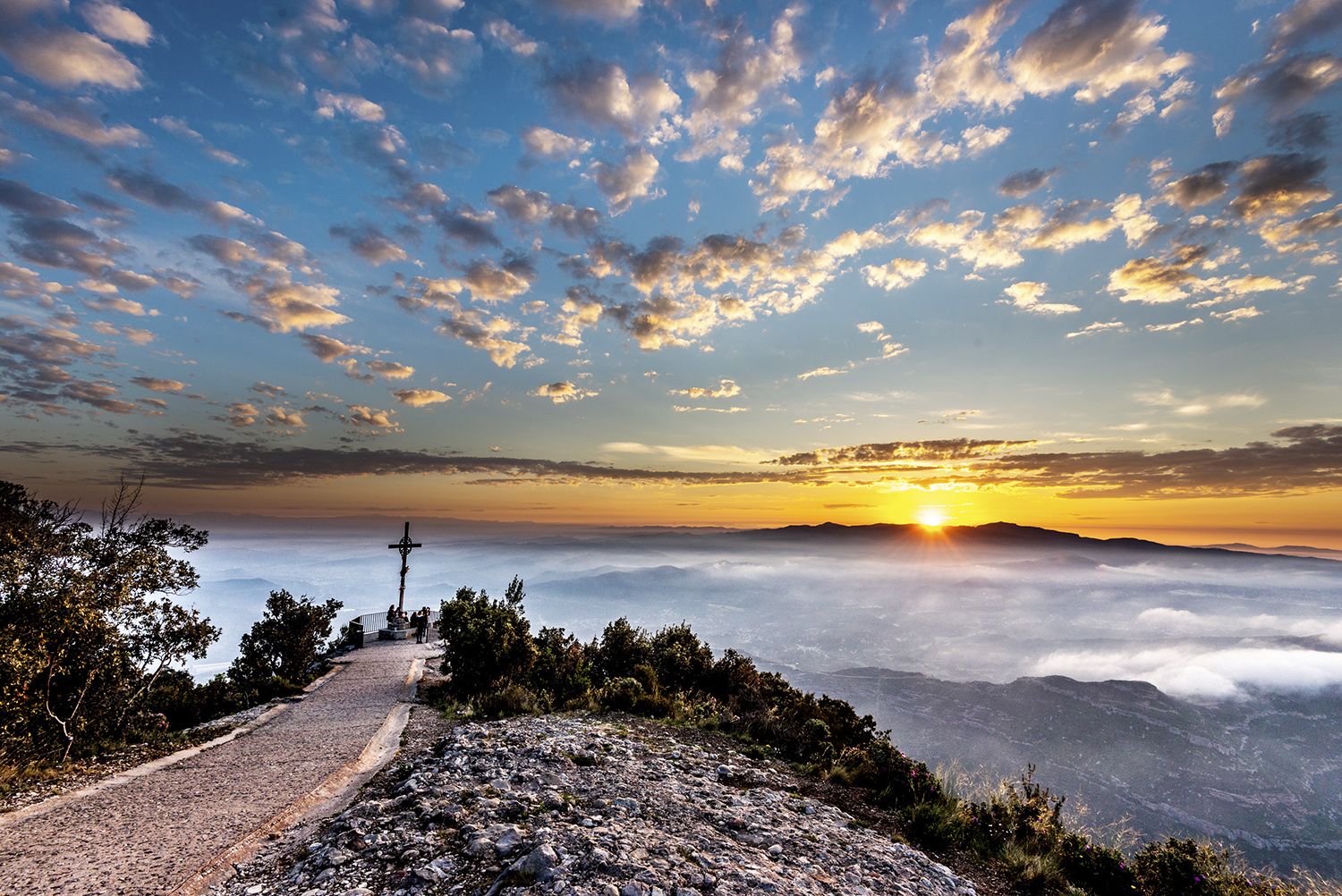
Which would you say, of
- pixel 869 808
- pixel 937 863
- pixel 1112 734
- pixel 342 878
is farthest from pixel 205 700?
pixel 1112 734

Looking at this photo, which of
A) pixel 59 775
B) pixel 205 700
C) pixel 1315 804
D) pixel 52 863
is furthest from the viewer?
pixel 1315 804

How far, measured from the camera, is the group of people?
36859 millimetres

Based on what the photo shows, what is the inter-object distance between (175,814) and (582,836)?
30.3ft

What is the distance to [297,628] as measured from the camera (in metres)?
25.9

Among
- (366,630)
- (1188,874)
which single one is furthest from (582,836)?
(366,630)

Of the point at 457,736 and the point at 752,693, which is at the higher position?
the point at 457,736

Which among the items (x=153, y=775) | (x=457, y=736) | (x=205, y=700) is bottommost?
(x=205, y=700)

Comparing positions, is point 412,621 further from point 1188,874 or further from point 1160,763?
point 1160,763

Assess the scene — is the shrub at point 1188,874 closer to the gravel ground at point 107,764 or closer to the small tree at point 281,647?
the gravel ground at point 107,764

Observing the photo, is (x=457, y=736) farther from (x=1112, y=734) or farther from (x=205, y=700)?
(x=1112, y=734)

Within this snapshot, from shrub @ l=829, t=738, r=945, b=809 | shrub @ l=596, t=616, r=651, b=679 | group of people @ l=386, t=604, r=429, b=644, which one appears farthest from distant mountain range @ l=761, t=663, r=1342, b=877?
shrub @ l=829, t=738, r=945, b=809

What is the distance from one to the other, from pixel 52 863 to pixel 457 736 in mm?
6899

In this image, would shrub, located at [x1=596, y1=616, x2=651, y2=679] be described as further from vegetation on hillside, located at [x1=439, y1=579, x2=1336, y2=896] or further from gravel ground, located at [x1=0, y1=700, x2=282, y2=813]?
gravel ground, located at [x1=0, y1=700, x2=282, y2=813]

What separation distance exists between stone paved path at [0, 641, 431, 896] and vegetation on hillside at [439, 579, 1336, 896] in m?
4.77
